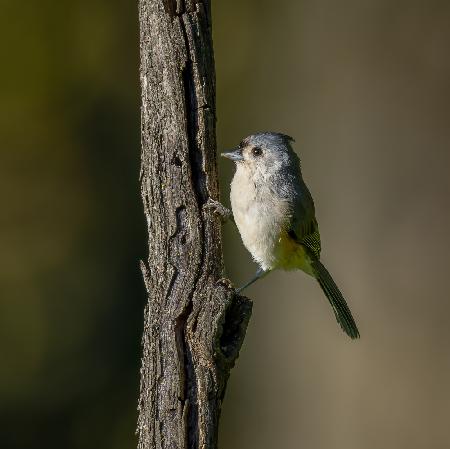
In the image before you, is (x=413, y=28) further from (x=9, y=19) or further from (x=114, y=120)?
(x=9, y=19)

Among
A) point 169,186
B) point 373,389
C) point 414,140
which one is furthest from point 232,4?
point 169,186

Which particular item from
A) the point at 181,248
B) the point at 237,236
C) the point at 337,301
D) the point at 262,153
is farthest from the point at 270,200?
the point at 237,236

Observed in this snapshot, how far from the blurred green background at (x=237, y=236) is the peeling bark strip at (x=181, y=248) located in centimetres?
365

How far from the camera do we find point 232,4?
1018 cm

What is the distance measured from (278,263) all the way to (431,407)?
2.58 metres

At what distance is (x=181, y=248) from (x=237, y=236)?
5.71 meters

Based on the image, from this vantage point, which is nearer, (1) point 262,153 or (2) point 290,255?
(1) point 262,153

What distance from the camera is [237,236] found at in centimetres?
998

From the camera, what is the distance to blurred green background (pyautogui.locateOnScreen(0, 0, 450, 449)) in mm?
7680

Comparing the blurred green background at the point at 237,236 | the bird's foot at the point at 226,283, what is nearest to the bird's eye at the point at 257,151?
the bird's foot at the point at 226,283

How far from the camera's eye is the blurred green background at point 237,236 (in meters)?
7.68

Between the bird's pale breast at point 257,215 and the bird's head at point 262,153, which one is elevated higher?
the bird's head at point 262,153

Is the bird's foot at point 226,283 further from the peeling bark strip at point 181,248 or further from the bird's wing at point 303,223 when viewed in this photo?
the bird's wing at point 303,223

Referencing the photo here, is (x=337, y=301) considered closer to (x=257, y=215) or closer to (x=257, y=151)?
(x=257, y=215)
